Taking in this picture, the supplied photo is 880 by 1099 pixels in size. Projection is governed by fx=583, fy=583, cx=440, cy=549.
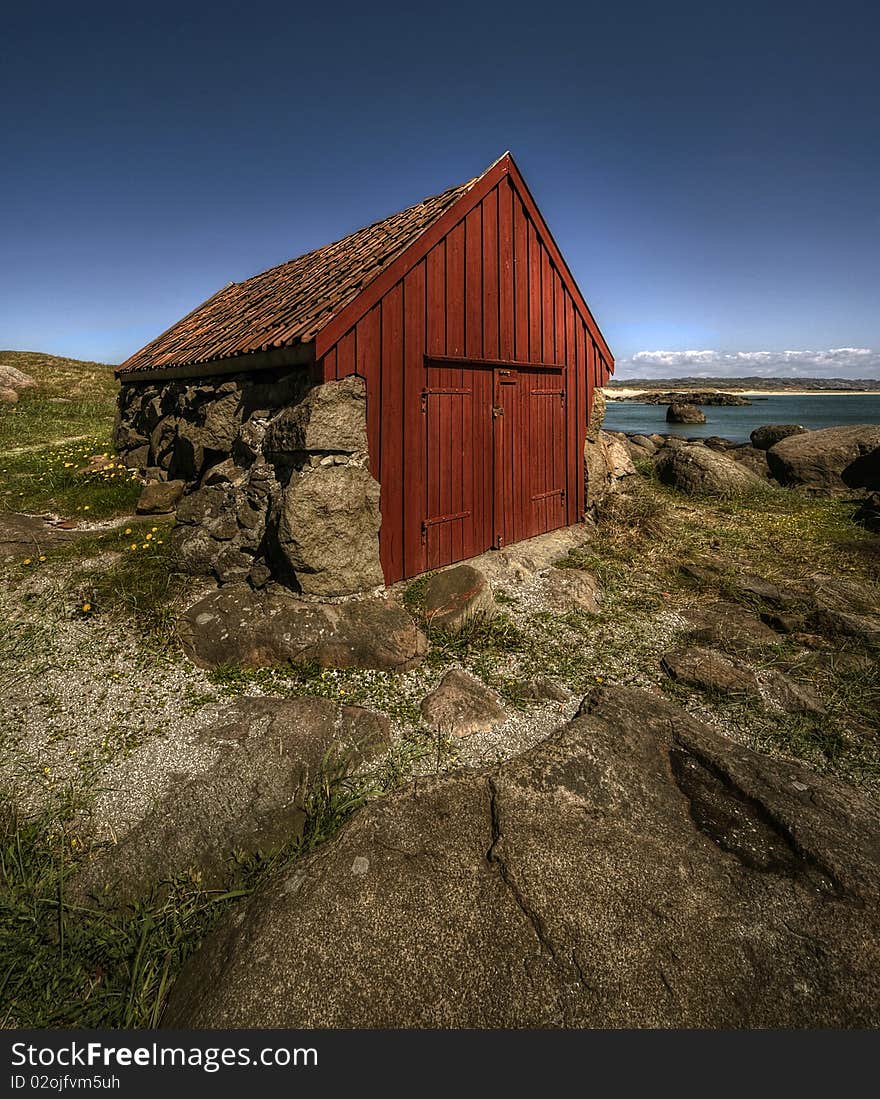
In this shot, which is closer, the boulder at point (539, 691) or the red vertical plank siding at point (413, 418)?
the boulder at point (539, 691)

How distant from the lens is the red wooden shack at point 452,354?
6.62 meters

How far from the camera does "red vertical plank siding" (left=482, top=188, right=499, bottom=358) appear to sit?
25.3 ft

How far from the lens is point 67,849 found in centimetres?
351

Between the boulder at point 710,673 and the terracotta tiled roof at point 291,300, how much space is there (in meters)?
4.88

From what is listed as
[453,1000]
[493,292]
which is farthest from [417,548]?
[453,1000]

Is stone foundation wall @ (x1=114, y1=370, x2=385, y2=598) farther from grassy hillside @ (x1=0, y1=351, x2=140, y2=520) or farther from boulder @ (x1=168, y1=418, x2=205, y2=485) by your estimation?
grassy hillside @ (x1=0, y1=351, x2=140, y2=520)

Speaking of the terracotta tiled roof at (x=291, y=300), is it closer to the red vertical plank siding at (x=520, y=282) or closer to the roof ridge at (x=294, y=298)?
the roof ridge at (x=294, y=298)

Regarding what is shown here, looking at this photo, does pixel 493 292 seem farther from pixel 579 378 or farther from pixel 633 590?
pixel 633 590

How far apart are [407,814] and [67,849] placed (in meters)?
2.05

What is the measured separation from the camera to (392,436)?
6863 millimetres

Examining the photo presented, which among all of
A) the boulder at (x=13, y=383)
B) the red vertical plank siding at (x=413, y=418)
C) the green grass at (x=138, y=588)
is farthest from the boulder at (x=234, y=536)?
the boulder at (x=13, y=383)

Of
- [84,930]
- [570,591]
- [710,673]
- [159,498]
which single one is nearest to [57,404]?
[159,498]

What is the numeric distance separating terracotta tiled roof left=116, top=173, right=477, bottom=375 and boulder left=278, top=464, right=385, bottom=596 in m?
1.46

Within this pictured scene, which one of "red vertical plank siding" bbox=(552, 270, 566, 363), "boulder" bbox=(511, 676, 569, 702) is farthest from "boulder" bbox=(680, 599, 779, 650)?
"red vertical plank siding" bbox=(552, 270, 566, 363)
